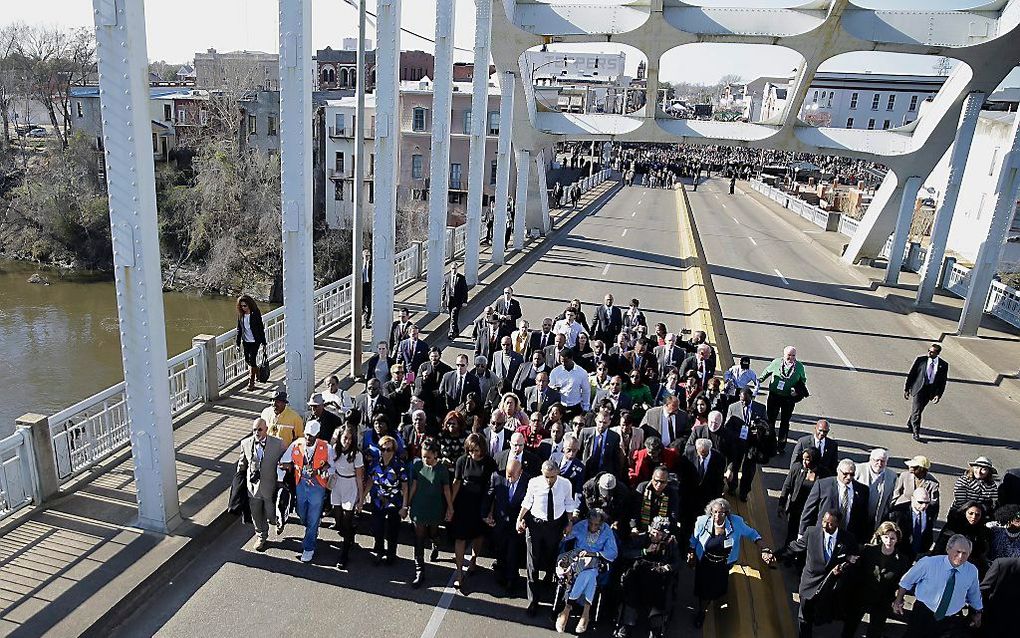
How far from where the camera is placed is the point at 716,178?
74.9m

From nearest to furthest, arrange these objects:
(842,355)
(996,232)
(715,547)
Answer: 1. (715,547)
2. (842,355)
3. (996,232)

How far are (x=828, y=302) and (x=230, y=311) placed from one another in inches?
1180

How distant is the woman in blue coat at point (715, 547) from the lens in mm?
6012

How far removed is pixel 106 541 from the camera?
671 centimetres

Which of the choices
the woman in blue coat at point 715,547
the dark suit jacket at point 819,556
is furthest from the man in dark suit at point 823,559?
the woman in blue coat at point 715,547

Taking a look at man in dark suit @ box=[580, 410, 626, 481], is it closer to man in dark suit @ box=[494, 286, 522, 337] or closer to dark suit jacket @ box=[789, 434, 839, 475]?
dark suit jacket @ box=[789, 434, 839, 475]

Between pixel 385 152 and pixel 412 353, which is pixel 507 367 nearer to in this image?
pixel 412 353

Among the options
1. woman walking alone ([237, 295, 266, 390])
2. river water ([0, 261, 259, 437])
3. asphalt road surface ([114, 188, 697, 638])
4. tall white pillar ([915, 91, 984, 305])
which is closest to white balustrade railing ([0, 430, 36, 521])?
asphalt road surface ([114, 188, 697, 638])

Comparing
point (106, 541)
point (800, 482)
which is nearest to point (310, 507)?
point (106, 541)

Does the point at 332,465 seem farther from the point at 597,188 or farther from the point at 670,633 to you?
the point at 597,188

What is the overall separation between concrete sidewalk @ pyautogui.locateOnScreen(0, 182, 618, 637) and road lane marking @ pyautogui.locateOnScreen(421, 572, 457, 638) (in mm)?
2395

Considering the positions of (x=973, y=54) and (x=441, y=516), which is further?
(x=973, y=54)

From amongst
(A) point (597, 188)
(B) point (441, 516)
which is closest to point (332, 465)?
(B) point (441, 516)

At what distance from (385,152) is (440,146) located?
9.98 ft
